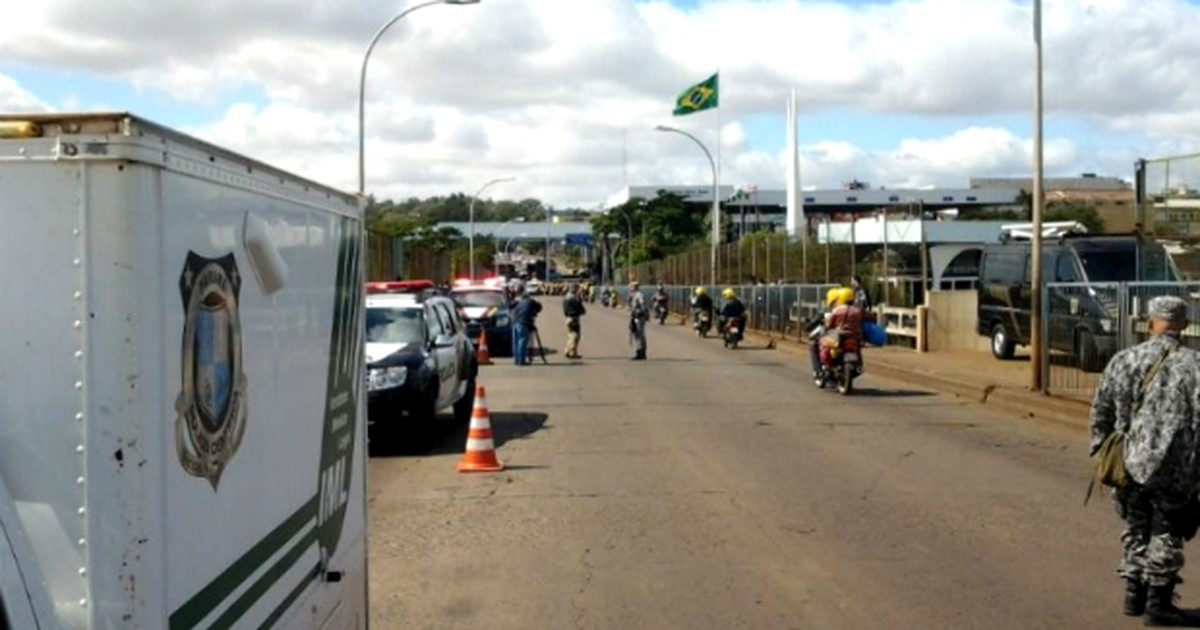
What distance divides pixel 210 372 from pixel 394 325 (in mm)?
13344

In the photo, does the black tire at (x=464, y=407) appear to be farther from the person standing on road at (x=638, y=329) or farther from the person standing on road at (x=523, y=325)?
the person standing on road at (x=638, y=329)

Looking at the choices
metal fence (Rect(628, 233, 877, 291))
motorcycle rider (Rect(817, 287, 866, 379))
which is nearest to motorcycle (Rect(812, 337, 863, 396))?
motorcycle rider (Rect(817, 287, 866, 379))

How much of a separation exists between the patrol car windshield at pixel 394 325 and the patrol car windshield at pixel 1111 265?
43.5 ft

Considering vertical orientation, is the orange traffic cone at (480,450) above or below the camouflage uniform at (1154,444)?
below

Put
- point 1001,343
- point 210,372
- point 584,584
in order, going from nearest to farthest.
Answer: point 210,372
point 584,584
point 1001,343

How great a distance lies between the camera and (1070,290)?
63.9 ft

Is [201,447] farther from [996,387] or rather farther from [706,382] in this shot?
[706,382]

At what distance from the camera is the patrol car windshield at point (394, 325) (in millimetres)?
16406

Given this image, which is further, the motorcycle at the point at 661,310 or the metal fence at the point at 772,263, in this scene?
the motorcycle at the point at 661,310

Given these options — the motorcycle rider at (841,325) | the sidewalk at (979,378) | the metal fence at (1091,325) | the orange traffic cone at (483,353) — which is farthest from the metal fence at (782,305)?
the metal fence at (1091,325)

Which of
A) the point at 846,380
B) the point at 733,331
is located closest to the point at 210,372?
the point at 846,380

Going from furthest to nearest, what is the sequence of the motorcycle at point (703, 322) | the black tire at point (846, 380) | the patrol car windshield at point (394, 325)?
the motorcycle at point (703, 322) < the black tire at point (846, 380) < the patrol car windshield at point (394, 325)

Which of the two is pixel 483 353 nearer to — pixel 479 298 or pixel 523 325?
pixel 523 325

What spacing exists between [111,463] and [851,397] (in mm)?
19091
